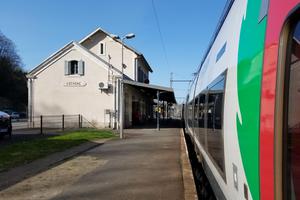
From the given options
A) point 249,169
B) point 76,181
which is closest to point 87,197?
point 76,181

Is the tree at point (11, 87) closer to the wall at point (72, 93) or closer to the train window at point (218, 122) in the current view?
the wall at point (72, 93)

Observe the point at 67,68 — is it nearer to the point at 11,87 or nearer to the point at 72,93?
the point at 72,93

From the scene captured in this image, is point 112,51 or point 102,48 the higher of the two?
point 102,48

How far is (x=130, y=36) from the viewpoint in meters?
34.8

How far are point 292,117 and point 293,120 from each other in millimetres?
18

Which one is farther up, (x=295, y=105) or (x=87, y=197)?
(x=295, y=105)

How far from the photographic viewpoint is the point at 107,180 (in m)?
11.2

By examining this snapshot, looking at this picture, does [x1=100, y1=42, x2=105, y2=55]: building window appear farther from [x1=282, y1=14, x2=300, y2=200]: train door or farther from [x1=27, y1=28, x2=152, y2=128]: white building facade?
[x1=282, y1=14, x2=300, y2=200]: train door

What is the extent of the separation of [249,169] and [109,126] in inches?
1395

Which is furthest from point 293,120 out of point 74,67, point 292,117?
point 74,67

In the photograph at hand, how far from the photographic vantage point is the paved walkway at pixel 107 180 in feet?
31.0

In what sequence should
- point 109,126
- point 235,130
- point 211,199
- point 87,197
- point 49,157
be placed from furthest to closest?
point 109,126 < point 49,157 < point 211,199 < point 87,197 < point 235,130

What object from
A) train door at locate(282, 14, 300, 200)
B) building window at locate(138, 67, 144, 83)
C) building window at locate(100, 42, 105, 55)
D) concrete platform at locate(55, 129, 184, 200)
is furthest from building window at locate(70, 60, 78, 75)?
train door at locate(282, 14, 300, 200)

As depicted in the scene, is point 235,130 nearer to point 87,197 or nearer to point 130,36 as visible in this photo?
point 87,197
